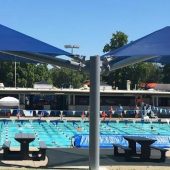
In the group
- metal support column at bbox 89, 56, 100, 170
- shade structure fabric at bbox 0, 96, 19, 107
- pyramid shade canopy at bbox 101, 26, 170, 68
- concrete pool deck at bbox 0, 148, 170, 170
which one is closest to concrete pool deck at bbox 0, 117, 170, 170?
concrete pool deck at bbox 0, 148, 170, 170

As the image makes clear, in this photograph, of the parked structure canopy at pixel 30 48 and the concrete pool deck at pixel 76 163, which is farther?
the parked structure canopy at pixel 30 48

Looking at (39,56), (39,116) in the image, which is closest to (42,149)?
(39,56)

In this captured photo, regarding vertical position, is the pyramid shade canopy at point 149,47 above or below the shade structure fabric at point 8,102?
above

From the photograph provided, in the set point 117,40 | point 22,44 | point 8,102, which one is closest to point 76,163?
point 22,44

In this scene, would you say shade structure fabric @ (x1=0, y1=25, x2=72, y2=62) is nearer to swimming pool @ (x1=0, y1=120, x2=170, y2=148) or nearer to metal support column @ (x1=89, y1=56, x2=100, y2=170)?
metal support column @ (x1=89, y1=56, x2=100, y2=170)

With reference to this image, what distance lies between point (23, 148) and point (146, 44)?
4.74m

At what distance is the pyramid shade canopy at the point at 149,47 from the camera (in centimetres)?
1338

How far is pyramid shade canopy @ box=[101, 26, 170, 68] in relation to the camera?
1338 cm

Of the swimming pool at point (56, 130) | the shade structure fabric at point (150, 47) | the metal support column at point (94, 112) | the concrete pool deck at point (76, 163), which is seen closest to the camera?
the metal support column at point (94, 112)

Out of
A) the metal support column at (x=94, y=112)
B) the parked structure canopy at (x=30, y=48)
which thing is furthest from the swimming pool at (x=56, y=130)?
the metal support column at (x=94, y=112)

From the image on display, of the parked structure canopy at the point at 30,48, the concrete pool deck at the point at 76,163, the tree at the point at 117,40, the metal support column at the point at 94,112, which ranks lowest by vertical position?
the concrete pool deck at the point at 76,163

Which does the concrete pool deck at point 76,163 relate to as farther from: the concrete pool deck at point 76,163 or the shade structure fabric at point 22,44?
the shade structure fabric at point 22,44

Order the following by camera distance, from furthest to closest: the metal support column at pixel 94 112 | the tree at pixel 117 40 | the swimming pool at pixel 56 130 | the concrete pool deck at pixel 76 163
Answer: the tree at pixel 117 40, the swimming pool at pixel 56 130, the concrete pool deck at pixel 76 163, the metal support column at pixel 94 112

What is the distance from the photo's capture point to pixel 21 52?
14102mm
